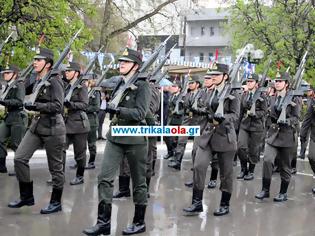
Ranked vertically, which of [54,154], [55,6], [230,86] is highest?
[55,6]

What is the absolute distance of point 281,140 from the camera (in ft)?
25.8

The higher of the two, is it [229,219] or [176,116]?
[176,116]

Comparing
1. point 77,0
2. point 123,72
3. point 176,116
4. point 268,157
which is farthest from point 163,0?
point 123,72

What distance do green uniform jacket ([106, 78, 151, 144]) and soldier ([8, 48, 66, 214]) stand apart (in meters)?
0.99

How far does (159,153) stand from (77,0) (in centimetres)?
424

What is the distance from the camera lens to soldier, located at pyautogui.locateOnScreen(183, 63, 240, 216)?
271 inches

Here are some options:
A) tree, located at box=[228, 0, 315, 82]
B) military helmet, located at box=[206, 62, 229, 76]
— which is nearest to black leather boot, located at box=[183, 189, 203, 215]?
military helmet, located at box=[206, 62, 229, 76]

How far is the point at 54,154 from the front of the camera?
21.7ft

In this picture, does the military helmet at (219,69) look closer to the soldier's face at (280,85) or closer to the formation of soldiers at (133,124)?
the formation of soldiers at (133,124)

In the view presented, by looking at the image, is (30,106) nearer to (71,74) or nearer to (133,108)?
(133,108)

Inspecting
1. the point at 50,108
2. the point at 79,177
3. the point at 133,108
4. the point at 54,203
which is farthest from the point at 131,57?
the point at 79,177

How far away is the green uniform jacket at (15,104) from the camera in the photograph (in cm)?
822

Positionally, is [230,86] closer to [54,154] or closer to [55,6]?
[54,154]

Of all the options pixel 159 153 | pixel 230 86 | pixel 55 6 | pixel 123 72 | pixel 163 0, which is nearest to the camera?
pixel 123 72
